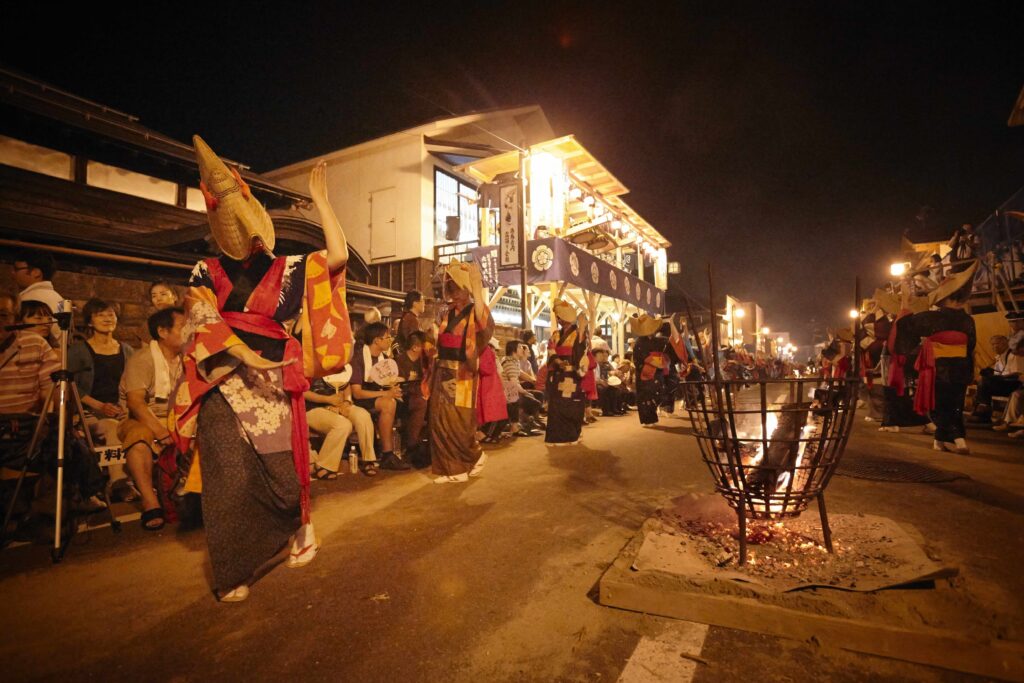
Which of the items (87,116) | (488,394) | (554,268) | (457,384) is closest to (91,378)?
(457,384)

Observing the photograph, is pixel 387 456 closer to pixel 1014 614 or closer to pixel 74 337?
pixel 74 337

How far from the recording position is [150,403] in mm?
4352

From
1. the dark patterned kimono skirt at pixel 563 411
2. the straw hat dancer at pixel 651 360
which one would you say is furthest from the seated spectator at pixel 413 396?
the straw hat dancer at pixel 651 360

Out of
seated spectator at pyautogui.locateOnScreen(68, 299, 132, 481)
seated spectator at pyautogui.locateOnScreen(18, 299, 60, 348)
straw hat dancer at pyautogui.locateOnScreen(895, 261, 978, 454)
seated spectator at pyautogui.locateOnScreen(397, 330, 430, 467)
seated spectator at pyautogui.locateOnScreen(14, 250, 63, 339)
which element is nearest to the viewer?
seated spectator at pyautogui.locateOnScreen(18, 299, 60, 348)

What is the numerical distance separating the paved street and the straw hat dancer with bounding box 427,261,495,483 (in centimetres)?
67

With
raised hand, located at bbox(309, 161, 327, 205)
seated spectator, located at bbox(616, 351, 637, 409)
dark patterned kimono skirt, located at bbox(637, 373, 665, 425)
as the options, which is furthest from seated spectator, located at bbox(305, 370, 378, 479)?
seated spectator, located at bbox(616, 351, 637, 409)

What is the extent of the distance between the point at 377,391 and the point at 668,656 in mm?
4739

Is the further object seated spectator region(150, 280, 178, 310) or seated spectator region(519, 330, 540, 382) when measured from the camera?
seated spectator region(519, 330, 540, 382)

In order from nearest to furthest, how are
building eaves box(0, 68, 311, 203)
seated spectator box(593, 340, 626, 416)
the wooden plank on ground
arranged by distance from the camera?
the wooden plank on ground, building eaves box(0, 68, 311, 203), seated spectator box(593, 340, 626, 416)

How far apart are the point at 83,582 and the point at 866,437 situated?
9208mm

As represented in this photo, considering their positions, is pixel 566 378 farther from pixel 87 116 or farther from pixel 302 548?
pixel 87 116

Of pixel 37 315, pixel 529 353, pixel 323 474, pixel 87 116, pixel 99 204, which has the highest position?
pixel 87 116

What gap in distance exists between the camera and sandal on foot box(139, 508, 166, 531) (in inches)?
143

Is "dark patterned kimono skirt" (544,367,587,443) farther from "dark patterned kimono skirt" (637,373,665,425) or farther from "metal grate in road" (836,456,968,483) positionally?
"metal grate in road" (836,456,968,483)
